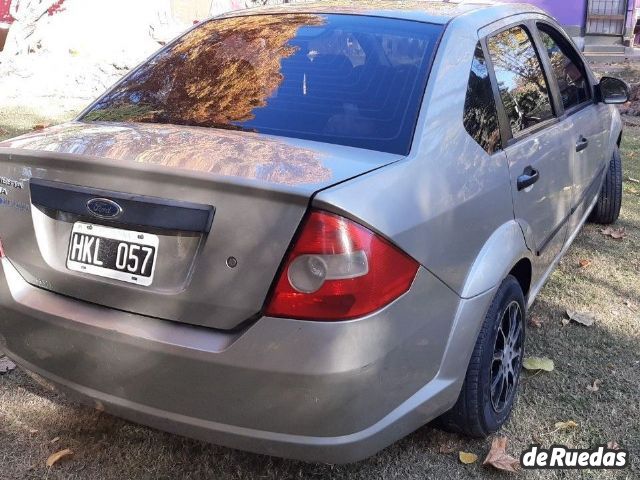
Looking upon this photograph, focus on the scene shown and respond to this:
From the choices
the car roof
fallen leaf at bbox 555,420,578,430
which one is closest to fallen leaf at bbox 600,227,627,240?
the car roof

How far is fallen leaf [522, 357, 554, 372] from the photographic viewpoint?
3205 millimetres

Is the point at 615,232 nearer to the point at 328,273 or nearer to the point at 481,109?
the point at 481,109

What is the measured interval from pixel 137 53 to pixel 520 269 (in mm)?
10209

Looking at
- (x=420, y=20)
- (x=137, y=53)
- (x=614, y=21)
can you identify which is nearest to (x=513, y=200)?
(x=420, y=20)

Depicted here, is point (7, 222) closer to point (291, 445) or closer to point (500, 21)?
point (291, 445)

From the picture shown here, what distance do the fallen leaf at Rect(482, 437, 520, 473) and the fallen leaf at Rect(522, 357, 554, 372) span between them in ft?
2.14

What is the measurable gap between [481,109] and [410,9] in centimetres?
64

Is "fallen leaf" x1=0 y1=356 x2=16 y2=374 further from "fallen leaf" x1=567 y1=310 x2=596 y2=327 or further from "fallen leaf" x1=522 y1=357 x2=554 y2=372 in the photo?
"fallen leaf" x1=567 y1=310 x2=596 y2=327

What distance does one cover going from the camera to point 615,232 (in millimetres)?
5102

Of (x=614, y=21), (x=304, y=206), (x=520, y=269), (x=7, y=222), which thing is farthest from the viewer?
(x=614, y=21)

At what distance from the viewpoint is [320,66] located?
8.74 ft

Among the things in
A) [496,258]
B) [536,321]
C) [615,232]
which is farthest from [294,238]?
[615,232]

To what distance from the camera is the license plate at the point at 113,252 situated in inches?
79.3

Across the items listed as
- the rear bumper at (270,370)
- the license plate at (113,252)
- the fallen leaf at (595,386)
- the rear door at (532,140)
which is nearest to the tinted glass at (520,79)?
the rear door at (532,140)
